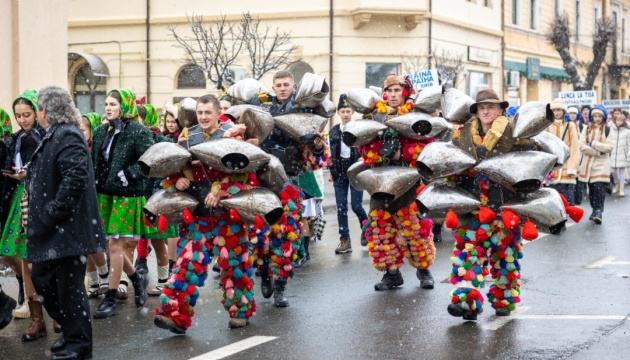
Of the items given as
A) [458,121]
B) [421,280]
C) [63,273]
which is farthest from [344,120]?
[63,273]

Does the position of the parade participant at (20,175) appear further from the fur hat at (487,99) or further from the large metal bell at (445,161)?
the fur hat at (487,99)

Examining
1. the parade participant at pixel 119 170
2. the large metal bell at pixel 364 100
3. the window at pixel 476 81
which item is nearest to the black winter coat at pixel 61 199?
the parade participant at pixel 119 170

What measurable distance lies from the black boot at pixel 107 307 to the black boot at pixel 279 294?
135cm

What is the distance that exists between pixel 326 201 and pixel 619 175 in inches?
248

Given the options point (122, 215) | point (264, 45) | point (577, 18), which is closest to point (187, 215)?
point (122, 215)

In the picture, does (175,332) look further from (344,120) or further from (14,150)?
(344,120)

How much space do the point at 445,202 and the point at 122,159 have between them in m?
2.84

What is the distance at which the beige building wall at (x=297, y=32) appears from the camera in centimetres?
2853

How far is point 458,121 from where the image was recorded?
7.95m

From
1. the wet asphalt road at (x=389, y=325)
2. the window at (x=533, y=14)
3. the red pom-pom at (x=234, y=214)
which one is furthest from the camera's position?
the window at (x=533, y=14)

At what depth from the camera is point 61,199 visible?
21.2ft

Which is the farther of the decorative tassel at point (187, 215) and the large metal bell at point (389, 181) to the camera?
the large metal bell at point (389, 181)

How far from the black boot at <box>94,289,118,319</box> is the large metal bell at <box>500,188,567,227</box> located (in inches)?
130

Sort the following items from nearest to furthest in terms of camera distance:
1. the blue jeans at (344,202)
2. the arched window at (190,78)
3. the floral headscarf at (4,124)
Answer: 1. the floral headscarf at (4,124)
2. the blue jeans at (344,202)
3. the arched window at (190,78)
